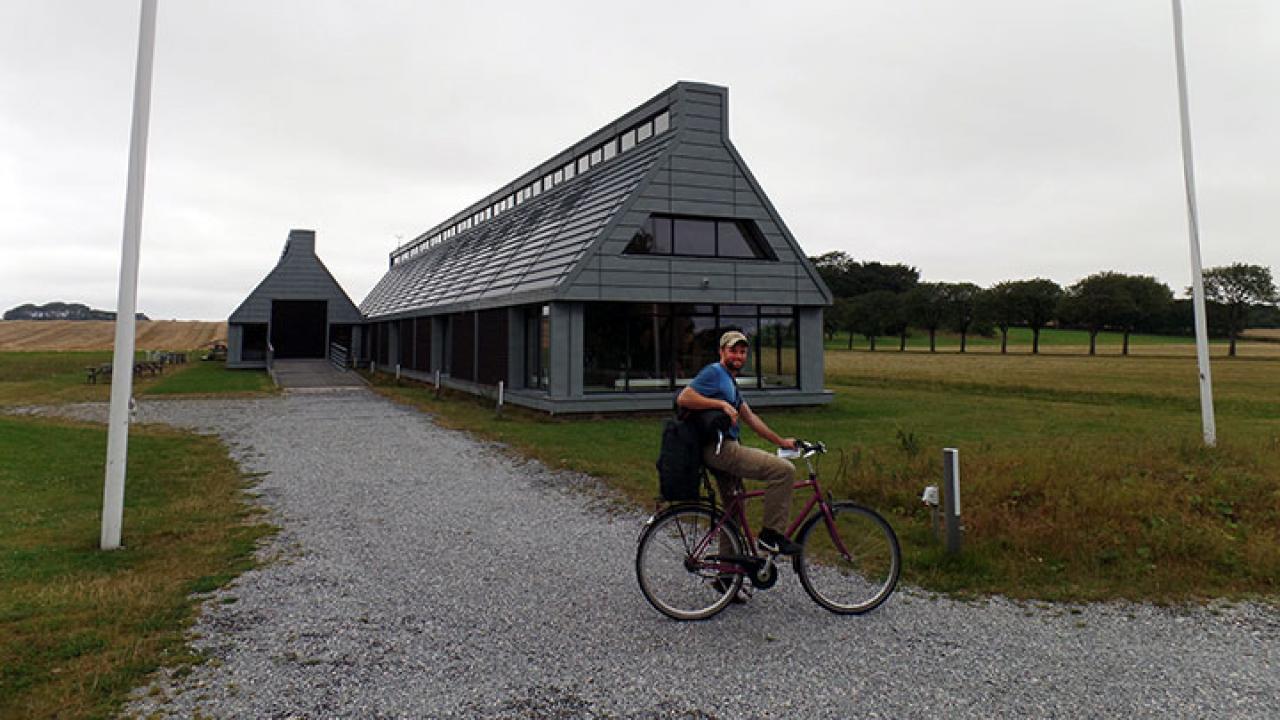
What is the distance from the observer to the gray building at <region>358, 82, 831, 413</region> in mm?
18531

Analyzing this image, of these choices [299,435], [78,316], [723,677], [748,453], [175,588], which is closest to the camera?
[723,677]

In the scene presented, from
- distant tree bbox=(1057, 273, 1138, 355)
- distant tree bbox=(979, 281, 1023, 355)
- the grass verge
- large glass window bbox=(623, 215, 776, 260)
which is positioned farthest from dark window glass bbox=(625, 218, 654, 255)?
distant tree bbox=(979, 281, 1023, 355)

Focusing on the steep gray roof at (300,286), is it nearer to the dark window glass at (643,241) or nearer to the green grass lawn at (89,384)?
the green grass lawn at (89,384)

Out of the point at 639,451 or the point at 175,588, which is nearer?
the point at 175,588

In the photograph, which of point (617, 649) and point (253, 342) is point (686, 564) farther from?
point (253, 342)

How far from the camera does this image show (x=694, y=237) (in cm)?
1991

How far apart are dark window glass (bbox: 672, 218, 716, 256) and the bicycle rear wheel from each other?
49.6 ft

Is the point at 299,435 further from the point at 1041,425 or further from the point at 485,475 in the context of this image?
the point at 1041,425

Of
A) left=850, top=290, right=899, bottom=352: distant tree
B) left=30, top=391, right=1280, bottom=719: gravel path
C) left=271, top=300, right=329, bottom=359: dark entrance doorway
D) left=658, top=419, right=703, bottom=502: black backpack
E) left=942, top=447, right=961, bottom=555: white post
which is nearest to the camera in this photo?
left=30, top=391, right=1280, bottom=719: gravel path

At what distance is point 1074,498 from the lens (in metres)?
8.00

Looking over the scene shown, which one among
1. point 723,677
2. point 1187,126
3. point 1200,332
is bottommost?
point 723,677

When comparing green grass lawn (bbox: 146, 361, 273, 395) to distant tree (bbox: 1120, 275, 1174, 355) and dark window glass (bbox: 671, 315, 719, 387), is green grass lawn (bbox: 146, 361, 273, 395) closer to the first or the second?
dark window glass (bbox: 671, 315, 719, 387)

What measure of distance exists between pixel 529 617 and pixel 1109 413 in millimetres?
21892

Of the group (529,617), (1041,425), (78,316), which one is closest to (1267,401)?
(1041,425)
